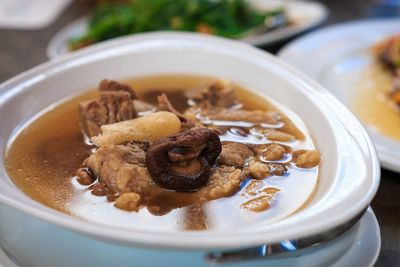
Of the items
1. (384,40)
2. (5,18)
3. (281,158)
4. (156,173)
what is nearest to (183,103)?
(281,158)

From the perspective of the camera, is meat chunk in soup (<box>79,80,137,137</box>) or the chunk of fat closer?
the chunk of fat

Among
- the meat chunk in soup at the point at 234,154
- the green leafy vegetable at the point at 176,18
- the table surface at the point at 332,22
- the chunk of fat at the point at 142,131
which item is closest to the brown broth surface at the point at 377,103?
the table surface at the point at 332,22

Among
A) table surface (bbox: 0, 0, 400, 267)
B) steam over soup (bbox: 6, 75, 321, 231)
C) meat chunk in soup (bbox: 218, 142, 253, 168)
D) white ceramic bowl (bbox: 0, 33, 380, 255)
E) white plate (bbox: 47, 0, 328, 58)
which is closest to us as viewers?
white ceramic bowl (bbox: 0, 33, 380, 255)

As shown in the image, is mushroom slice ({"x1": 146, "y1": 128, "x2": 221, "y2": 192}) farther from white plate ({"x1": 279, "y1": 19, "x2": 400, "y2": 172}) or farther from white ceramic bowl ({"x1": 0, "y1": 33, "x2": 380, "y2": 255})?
white plate ({"x1": 279, "y1": 19, "x2": 400, "y2": 172})

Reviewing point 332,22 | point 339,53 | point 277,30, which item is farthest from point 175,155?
point 332,22

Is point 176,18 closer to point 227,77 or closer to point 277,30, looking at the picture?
point 277,30

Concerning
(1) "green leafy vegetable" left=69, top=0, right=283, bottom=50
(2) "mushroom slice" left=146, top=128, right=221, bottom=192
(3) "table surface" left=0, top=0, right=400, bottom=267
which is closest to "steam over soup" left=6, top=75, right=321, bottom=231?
(2) "mushroom slice" left=146, top=128, right=221, bottom=192

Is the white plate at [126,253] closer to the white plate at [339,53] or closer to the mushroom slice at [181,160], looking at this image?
the mushroom slice at [181,160]
